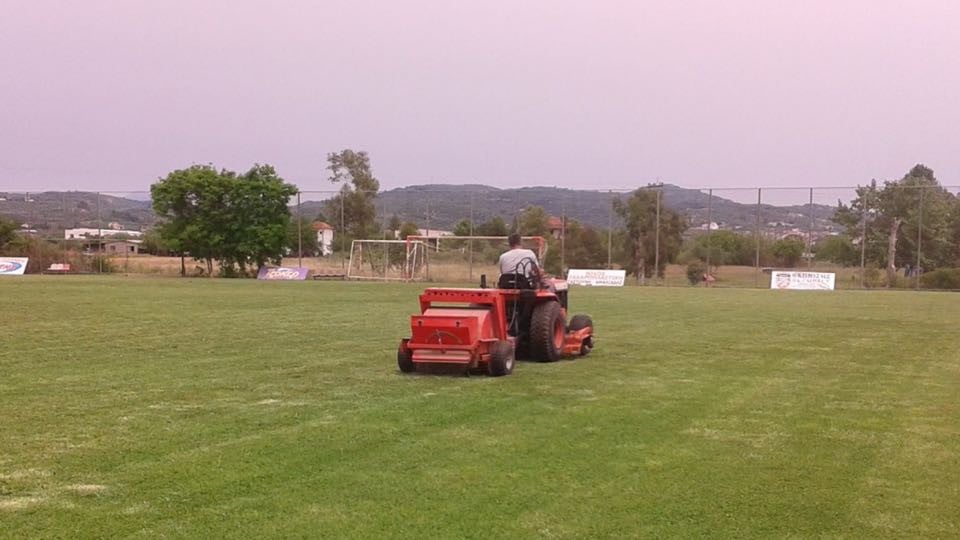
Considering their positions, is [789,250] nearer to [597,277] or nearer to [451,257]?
[597,277]

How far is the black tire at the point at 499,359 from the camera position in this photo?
33.0 ft

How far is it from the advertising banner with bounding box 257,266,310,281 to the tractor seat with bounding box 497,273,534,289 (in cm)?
3189

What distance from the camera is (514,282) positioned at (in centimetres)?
1138

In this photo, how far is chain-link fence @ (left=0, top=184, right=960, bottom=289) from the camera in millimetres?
39812

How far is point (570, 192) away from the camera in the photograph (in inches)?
1804

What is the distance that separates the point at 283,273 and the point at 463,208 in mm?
10844

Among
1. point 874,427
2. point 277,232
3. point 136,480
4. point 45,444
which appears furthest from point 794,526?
point 277,232

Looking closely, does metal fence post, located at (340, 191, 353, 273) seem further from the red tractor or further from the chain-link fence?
the red tractor

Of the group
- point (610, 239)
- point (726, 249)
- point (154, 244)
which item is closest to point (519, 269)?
point (726, 249)

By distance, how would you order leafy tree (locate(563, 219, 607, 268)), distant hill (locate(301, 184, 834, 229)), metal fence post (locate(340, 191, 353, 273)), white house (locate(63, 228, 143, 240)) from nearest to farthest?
distant hill (locate(301, 184, 834, 229)) → leafy tree (locate(563, 219, 607, 268)) → metal fence post (locate(340, 191, 353, 273)) → white house (locate(63, 228, 143, 240))

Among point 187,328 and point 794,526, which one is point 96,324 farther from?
point 794,526

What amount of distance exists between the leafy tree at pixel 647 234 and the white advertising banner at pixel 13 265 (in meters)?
29.4

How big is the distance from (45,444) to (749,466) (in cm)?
503

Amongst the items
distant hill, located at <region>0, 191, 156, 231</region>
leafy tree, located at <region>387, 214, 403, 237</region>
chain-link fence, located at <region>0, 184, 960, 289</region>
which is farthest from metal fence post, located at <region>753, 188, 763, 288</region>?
distant hill, located at <region>0, 191, 156, 231</region>
